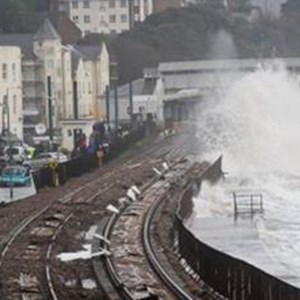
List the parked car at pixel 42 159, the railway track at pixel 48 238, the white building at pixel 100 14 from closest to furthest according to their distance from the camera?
the railway track at pixel 48 238 < the parked car at pixel 42 159 < the white building at pixel 100 14

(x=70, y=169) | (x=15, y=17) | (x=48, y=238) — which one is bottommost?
(x=70, y=169)

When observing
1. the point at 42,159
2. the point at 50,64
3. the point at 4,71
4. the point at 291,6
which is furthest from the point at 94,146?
the point at 291,6

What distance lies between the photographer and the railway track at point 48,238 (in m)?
19.9

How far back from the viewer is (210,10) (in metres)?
155

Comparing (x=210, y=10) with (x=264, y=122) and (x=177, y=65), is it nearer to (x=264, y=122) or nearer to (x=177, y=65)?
(x=177, y=65)

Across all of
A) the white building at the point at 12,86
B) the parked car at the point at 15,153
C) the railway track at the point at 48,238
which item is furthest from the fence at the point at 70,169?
the white building at the point at 12,86

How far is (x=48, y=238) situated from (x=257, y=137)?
149 feet

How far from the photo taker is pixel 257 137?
71250 mm

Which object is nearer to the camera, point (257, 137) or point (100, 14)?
point (257, 137)

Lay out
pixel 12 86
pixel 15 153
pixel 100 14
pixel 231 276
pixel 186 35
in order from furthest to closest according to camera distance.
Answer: pixel 100 14
pixel 186 35
pixel 12 86
pixel 15 153
pixel 231 276

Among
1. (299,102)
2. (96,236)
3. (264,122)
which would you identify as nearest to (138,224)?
(96,236)

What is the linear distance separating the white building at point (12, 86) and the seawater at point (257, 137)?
10.6 meters

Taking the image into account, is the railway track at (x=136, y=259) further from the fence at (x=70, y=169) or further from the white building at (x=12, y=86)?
the white building at (x=12, y=86)

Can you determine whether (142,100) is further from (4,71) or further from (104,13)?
(104,13)
